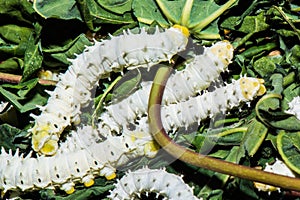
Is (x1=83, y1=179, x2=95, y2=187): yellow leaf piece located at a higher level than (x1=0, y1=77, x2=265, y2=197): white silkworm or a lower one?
lower

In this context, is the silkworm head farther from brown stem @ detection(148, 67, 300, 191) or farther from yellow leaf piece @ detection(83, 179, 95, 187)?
yellow leaf piece @ detection(83, 179, 95, 187)

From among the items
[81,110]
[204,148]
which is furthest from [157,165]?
[81,110]

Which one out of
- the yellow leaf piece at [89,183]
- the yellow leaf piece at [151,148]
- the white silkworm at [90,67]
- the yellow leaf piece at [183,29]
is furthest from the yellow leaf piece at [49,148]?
the yellow leaf piece at [183,29]

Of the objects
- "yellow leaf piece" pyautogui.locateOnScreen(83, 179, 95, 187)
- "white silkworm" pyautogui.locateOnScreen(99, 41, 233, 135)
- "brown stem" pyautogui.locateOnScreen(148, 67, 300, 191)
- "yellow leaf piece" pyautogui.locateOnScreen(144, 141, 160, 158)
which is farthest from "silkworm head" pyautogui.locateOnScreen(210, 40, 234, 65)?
"yellow leaf piece" pyautogui.locateOnScreen(83, 179, 95, 187)

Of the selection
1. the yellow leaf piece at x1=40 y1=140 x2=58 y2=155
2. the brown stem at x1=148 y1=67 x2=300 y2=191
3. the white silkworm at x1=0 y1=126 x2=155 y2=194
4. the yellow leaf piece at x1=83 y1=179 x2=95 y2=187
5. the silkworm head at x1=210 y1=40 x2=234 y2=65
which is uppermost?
the silkworm head at x1=210 y1=40 x2=234 y2=65

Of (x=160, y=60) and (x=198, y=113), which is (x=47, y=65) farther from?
(x=198, y=113)

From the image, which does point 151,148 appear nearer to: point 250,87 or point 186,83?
point 186,83
